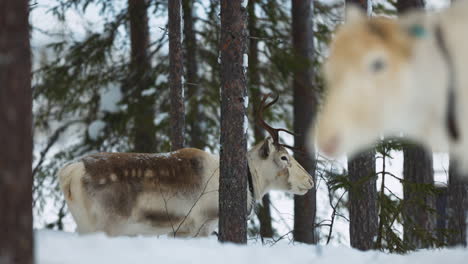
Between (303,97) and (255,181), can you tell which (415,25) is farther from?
(303,97)

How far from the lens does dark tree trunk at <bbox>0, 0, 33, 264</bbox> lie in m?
2.45

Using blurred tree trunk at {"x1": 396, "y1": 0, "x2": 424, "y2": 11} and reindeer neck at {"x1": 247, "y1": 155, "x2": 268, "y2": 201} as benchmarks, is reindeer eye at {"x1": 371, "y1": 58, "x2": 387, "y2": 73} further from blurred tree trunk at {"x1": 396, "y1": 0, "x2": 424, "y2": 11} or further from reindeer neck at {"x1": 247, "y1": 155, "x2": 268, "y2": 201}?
blurred tree trunk at {"x1": 396, "y1": 0, "x2": 424, "y2": 11}

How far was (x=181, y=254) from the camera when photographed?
11.8 feet

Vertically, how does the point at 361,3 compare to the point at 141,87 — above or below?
above

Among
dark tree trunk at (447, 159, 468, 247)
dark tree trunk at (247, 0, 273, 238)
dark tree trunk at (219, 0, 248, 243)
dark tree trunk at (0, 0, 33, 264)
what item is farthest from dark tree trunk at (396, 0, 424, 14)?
dark tree trunk at (0, 0, 33, 264)

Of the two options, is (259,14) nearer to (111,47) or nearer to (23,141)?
(111,47)

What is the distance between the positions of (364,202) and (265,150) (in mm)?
1674

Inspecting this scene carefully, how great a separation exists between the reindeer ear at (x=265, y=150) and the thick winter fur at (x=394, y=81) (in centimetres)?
455

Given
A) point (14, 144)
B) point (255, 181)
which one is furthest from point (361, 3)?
point (14, 144)

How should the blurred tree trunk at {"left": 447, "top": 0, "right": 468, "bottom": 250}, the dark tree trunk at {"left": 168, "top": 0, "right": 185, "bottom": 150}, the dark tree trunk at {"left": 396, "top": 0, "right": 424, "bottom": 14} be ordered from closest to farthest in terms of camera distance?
the dark tree trunk at {"left": 168, "top": 0, "right": 185, "bottom": 150}, the blurred tree trunk at {"left": 447, "top": 0, "right": 468, "bottom": 250}, the dark tree trunk at {"left": 396, "top": 0, "right": 424, "bottom": 14}

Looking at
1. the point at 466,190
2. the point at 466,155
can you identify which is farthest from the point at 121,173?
the point at 466,190

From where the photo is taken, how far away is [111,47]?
459 inches

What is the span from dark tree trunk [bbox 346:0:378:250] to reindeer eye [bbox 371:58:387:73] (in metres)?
3.63

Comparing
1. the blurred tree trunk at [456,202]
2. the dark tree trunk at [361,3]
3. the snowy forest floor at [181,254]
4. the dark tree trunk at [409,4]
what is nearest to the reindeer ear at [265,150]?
the dark tree trunk at [361,3]
